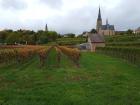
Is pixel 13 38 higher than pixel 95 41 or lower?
higher

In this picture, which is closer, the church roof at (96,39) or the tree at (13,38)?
the church roof at (96,39)

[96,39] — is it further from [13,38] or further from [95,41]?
[13,38]

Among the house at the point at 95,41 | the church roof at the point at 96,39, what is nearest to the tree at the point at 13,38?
the church roof at the point at 96,39

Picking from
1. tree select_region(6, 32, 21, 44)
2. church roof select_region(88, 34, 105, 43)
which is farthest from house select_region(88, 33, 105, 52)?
tree select_region(6, 32, 21, 44)

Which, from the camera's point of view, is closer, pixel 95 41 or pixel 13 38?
pixel 95 41

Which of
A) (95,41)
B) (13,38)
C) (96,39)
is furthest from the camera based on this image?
(13,38)

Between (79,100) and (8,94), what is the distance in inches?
118

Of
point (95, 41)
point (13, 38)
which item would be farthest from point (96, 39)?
point (13, 38)

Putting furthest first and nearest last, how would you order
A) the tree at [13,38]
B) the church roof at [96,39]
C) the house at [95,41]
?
the tree at [13,38] → the church roof at [96,39] → the house at [95,41]

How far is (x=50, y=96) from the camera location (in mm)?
14055

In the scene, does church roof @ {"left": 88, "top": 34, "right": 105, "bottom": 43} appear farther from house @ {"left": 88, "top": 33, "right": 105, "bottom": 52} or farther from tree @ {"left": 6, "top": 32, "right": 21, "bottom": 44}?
tree @ {"left": 6, "top": 32, "right": 21, "bottom": 44}

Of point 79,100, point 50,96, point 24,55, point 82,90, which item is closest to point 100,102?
point 79,100

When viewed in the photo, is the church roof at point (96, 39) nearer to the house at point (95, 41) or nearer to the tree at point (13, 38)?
the house at point (95, 41)

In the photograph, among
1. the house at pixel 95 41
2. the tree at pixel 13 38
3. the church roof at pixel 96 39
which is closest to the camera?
the house at pixel 95 41
